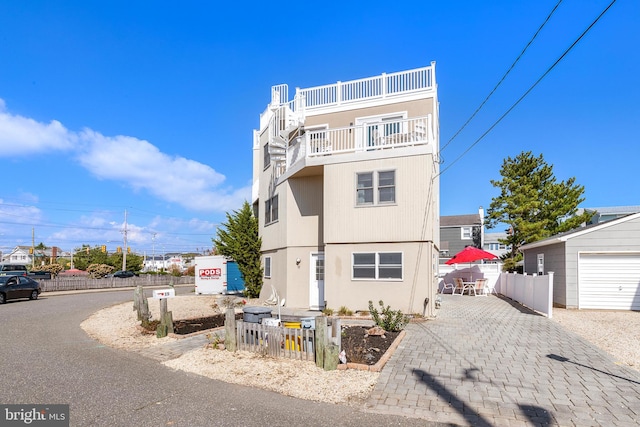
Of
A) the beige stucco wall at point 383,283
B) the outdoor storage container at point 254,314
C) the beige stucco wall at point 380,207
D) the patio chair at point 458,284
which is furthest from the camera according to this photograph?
the patio chair at point 458,284

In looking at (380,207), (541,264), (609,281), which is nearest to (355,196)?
(380,207)

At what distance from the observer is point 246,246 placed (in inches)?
715

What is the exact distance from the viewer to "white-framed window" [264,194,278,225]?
668 inches

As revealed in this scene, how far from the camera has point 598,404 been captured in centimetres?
491

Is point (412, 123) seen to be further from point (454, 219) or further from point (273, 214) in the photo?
point (454, 219)

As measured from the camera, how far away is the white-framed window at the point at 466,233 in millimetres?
36969

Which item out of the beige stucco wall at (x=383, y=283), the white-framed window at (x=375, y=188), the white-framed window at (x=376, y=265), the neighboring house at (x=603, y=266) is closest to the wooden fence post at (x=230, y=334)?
the beige stucco wall at (x=383, y=283)

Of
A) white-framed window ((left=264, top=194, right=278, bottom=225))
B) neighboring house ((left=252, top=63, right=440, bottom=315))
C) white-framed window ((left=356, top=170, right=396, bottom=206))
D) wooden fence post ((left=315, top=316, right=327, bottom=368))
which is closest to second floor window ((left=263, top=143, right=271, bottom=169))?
neighboring house ((left=252, top=63, right=440, bottom=315))

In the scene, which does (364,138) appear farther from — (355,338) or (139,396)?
(139,396)

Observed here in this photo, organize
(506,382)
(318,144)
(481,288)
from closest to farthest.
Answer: (506,382)
(318,144)
(481,288)

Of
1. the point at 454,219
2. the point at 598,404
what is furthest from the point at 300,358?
the point at 454,219

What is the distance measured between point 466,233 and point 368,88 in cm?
2549

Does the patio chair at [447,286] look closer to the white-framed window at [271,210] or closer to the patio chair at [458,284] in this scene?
the patio chair at [458,284]

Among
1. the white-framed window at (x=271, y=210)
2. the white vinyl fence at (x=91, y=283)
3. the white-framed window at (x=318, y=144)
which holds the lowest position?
the white vinyl fence at (x=91, y=283)
